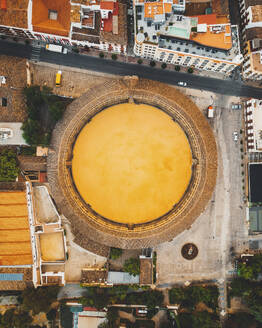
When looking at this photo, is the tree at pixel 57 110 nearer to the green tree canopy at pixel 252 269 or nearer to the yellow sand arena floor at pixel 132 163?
the yellow sand arena floor at pixel 132 163

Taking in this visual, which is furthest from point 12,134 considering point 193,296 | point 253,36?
point 253,36

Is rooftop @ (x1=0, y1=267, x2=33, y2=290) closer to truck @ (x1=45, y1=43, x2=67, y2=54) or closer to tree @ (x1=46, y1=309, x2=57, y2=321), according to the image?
tree @ (x1=46, y1=309, x2=57, y2=321)

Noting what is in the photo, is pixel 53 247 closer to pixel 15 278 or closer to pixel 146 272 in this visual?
pixel 15 278

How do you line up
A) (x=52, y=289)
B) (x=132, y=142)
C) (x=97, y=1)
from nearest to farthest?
(x=97, y=1)
(x=52, y=289)
(x=132, y=142)

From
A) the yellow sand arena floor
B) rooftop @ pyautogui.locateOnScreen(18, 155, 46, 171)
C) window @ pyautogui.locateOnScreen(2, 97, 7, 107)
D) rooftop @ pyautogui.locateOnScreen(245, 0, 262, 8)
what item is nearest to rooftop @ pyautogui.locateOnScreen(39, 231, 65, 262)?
the yellow sand arena floor

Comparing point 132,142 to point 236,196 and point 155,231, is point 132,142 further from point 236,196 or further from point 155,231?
point 236,196

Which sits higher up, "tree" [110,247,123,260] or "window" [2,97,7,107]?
"window" [2,97,7,107]

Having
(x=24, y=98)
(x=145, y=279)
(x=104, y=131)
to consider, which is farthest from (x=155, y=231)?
(x=24, y=98)
